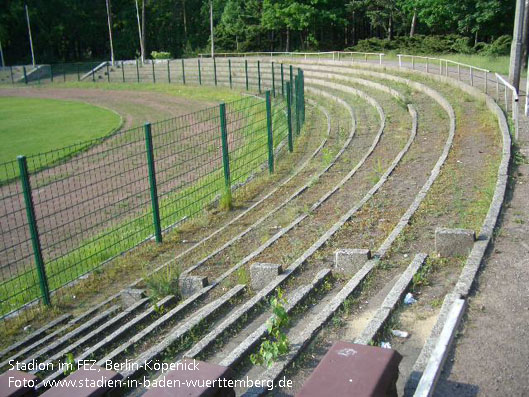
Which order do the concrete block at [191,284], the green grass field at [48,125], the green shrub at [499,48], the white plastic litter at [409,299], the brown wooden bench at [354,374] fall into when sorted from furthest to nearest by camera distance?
1. the green shrub at [499,48]
2. the green grass field at [48,125]
3. the concrete block at [191,284]
4. the white plastic litter at [409,299]
5. the brown wooden bench at [354,374]

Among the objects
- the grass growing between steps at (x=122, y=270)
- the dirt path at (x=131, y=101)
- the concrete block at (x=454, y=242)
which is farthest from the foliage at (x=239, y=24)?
the concrete block at (x=454, y=242)

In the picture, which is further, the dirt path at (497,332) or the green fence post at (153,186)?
the green fence post at (153,186)

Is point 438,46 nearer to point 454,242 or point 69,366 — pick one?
point 454,242

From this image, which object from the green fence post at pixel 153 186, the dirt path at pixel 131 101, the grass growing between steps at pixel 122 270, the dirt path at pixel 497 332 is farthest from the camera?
the dirt path at pixel 131 101

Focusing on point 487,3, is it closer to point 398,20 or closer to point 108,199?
point 398,20

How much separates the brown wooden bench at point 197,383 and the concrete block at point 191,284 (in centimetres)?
402

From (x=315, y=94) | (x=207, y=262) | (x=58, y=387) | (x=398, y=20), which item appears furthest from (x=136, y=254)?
(x=398, y=20)

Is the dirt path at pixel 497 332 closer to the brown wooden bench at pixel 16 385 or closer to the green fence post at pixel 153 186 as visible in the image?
the brown wooden bench at pixel 16 385

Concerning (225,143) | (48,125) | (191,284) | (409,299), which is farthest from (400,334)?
(48,125)

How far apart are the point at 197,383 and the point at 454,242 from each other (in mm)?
4584

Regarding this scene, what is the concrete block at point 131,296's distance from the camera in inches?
332

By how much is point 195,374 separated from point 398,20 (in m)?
60.3

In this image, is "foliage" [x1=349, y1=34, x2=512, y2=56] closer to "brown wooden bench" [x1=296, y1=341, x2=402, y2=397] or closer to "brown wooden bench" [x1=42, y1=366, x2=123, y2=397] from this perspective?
"brown wooden bench" [x1=296, y1=341, x2=402, y2=397]

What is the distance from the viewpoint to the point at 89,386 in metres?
3.96
